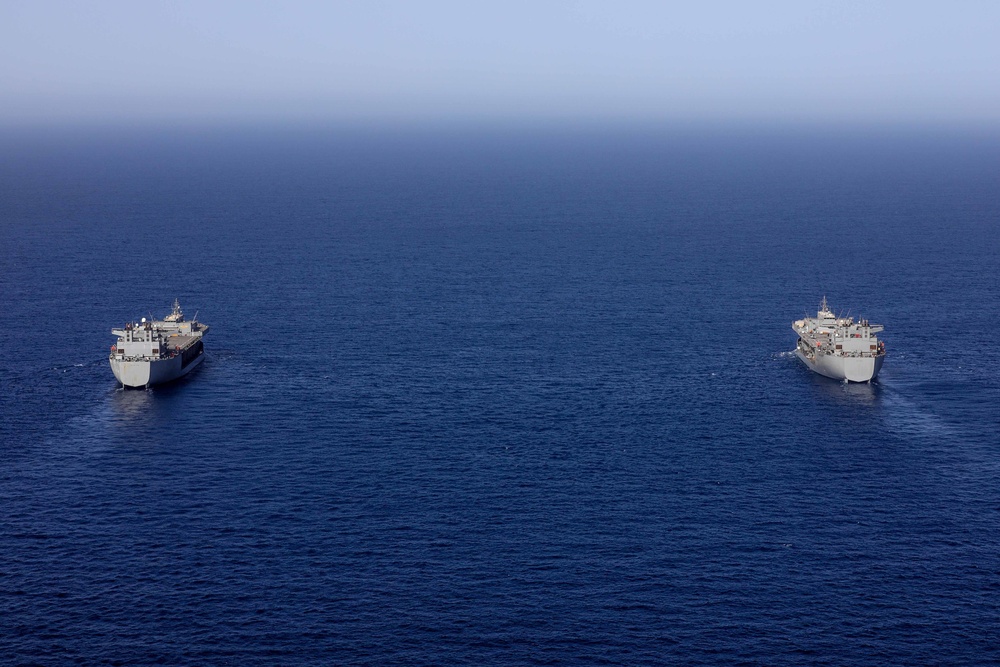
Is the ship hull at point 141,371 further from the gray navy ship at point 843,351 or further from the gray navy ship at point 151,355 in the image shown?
the gray navy ship at point 843,351

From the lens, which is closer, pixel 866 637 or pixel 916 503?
pixel 866 637

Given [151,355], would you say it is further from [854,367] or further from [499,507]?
[854,367]

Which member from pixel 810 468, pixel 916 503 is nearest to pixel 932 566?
pixel 916 503

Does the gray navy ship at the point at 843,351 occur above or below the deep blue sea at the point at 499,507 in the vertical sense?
above

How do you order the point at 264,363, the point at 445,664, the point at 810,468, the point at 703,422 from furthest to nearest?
the point at 264,363 → the point at 703,422 → the point at 810,468 → the point at 445,664

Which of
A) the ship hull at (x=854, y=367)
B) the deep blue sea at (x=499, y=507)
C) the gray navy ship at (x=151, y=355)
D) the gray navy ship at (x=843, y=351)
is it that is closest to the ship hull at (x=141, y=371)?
the gray navy ship at (x=151, y=355)

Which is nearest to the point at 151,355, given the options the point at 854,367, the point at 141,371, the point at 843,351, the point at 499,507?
the point at 141,371

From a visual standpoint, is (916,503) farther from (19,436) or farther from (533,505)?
(19,436)
